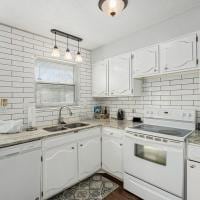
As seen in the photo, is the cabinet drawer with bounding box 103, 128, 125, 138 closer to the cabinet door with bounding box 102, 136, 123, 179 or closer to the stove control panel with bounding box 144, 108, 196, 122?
the cabinet door with bounding box 102, 136, 123, 179

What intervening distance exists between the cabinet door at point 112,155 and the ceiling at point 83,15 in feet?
5.69

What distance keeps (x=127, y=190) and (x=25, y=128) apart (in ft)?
5.70

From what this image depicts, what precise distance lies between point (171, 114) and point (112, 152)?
108 centimetres

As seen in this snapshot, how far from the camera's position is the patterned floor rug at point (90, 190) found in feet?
6.55

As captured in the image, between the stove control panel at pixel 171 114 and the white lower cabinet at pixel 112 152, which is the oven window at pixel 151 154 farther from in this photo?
the stove control panel at pixel 171 114

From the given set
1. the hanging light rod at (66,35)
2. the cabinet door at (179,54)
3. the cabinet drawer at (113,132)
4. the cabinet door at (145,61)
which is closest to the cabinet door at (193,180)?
the cabinet drawer at (113,132)

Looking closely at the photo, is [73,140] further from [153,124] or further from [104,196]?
[153,124]

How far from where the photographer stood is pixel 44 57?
2512 millimetres

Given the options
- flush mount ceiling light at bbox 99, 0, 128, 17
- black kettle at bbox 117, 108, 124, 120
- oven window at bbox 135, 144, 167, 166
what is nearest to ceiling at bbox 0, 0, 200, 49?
flush mount ceiling light at bbox 99, 0, 128, 17

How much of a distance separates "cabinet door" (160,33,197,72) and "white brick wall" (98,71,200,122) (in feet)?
0.88

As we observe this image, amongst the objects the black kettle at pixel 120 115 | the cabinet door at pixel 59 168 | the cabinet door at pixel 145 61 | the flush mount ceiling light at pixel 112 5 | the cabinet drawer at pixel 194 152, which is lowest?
the cabinet door at pixel 59 168

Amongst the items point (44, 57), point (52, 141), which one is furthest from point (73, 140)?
point (44, 57)

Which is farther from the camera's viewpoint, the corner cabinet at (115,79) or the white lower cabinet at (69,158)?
the corner cabinet at (115,79)

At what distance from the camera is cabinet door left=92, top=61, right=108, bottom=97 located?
2.93 m
